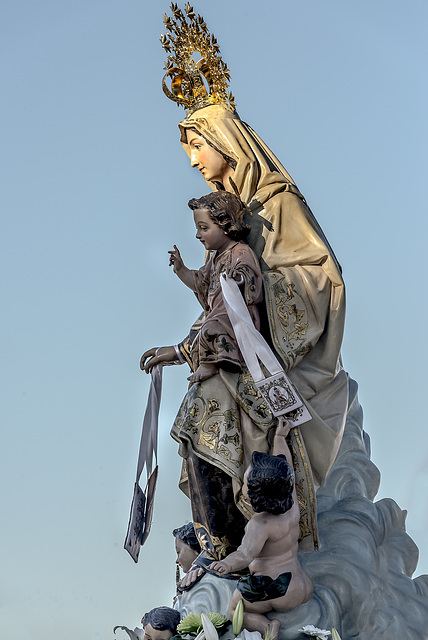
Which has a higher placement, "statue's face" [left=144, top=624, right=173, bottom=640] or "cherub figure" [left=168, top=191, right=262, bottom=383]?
"cherub figure" [left=168, top=191, right=262, bottom=383]

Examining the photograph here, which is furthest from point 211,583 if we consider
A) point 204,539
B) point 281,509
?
point 281,509

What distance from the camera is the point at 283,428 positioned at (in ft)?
15.6

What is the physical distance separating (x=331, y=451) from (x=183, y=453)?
28.6 inches

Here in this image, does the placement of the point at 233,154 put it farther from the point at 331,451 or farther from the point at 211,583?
the point at 211,583

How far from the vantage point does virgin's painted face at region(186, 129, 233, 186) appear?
5.66 m

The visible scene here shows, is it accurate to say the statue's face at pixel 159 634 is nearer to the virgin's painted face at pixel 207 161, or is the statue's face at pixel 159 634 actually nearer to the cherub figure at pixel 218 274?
the cherub figure at pixel 218 274

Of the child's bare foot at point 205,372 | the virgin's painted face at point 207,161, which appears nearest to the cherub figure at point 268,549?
the child's bare foot at point 205,372

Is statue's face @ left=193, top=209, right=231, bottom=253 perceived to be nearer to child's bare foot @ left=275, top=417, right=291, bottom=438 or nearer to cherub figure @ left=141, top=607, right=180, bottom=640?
child's bare foot @ left=275, top=417, right=291, bottom=438

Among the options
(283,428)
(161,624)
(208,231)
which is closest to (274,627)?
(161,624)

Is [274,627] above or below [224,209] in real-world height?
below

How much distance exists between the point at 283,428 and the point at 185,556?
92cm

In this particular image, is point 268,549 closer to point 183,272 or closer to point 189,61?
point 183,272

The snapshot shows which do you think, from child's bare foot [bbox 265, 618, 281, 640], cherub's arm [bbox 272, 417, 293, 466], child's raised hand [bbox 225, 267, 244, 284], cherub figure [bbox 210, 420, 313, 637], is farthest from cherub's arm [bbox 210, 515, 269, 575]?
child's raised hand [bbox 225, 267, 244, 284]

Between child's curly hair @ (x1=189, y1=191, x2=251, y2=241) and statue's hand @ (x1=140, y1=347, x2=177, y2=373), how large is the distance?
755mm
